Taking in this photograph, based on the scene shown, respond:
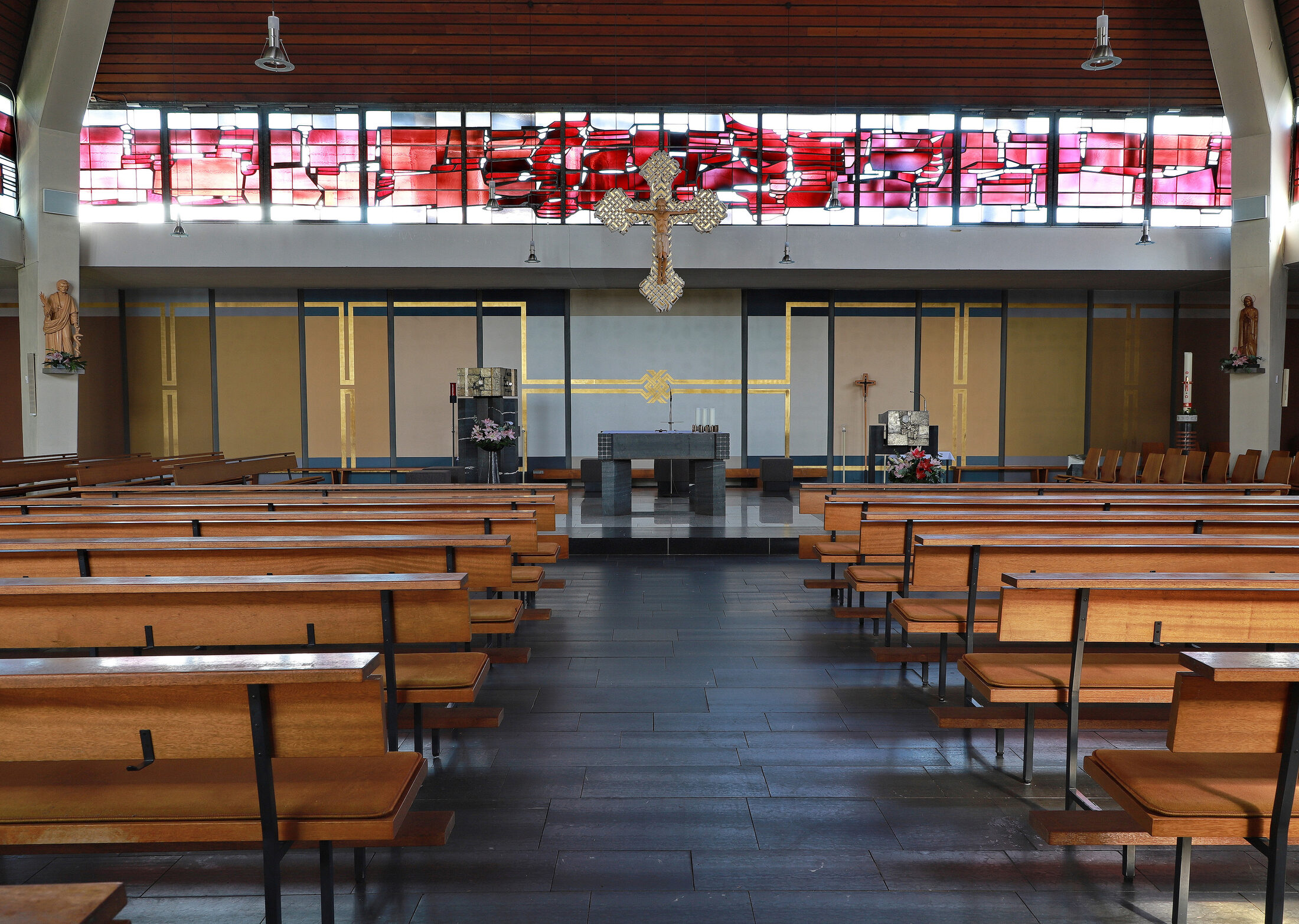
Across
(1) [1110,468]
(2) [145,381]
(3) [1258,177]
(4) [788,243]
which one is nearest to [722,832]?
(4) [788,243]

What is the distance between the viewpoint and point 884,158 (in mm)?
10773

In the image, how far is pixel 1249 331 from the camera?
918cm

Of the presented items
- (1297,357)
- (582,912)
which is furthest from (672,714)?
(1297,357)

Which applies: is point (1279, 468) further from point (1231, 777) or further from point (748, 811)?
point (748, 811)

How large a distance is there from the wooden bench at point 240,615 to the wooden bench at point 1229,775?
1655 millimetres

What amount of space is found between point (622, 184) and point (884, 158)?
364 centimetres

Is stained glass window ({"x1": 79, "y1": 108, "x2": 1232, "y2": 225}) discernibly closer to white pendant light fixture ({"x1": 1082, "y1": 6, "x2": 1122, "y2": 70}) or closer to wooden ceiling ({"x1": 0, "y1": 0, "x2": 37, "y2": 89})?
wooden ceiling ({"x1": 0, "y1": 0, "x2": 37, "y2": 89})

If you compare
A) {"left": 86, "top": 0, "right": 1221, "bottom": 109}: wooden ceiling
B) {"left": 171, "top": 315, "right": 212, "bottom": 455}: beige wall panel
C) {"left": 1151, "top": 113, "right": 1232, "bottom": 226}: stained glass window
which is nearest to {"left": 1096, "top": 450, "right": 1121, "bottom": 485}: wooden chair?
{"left": 1151, "top": 113, "right": 1232, "bottom": 226}: stained glass window

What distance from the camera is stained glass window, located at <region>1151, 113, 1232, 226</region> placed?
10.6 meters

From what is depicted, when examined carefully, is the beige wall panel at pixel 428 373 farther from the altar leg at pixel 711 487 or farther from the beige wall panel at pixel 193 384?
the altar leg at pixel 711 487

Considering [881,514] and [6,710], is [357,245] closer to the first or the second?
[881,514]

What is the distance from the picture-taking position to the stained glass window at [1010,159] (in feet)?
→ 35.3

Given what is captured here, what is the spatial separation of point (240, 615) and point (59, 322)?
9.30 meters

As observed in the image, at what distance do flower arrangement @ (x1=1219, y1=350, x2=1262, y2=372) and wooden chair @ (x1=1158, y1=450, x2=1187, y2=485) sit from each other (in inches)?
49.5
